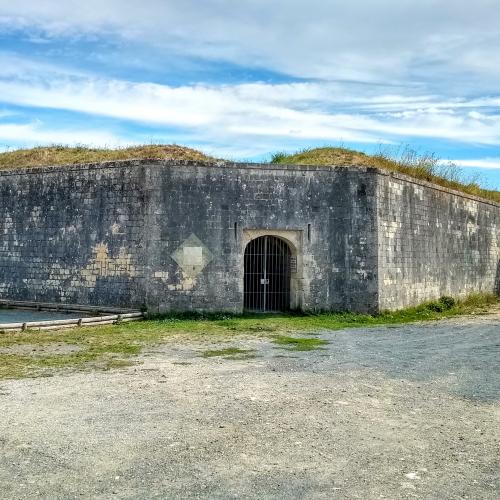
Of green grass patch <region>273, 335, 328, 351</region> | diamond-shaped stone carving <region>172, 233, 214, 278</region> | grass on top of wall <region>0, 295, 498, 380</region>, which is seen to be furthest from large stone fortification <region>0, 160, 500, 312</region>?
green grass patch <region>273, 335, 328, 351</region>

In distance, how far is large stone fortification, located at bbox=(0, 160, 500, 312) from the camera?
1408 cm

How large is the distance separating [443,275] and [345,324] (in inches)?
234

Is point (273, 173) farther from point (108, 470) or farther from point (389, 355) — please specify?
point (108, 470)

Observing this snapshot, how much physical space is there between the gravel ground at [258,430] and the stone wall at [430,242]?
21.3 feet

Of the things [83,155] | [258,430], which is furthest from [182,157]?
[258,430]

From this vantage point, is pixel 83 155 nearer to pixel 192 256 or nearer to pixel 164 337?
pixel 192 256

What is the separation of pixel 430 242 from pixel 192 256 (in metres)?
7.46

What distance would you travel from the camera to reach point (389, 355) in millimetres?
9273

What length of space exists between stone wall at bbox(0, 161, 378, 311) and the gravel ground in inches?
212

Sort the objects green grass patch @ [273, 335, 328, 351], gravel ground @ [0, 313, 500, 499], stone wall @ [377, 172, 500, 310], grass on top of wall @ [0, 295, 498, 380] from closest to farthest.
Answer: gravel ground @ [0, 313, 500, 499] < grass on top of wall @ [0, 295, 498, 380] < green grass patch @ [273, 335, 328, 351] < stone wall @ [377, 172, 500, 310]

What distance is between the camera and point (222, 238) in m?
14.1

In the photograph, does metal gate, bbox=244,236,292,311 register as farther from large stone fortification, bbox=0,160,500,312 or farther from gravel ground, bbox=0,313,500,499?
gravel ground, bbox=0,313,500,499

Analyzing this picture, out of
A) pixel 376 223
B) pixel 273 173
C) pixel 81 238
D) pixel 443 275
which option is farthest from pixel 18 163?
pixel 443 275

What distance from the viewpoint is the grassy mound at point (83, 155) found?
16.8 metres
